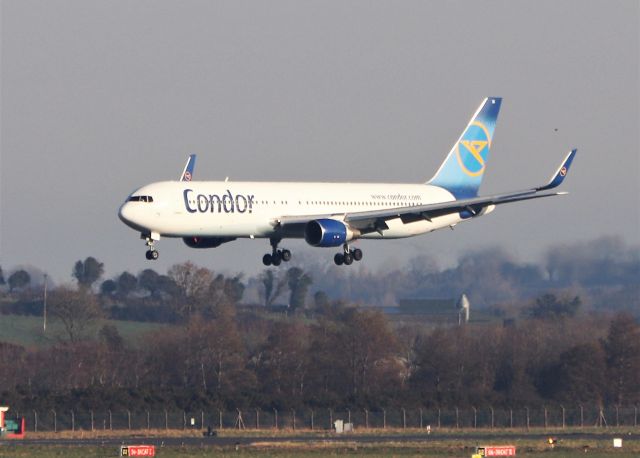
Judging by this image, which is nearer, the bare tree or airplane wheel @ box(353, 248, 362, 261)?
airplane wheel @ box(353, 248, 362, 261)

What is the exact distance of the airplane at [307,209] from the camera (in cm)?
7256

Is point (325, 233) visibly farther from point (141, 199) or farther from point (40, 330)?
point (40, 330)

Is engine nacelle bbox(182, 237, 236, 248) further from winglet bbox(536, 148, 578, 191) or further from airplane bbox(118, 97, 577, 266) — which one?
winglet bbox(536, 148, 578, 191)

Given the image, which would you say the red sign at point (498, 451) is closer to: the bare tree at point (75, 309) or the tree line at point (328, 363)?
the tree line at point (328, 363)

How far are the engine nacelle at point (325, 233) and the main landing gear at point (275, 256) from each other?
2.48 metres

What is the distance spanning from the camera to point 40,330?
387 ft

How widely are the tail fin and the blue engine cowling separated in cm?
1168

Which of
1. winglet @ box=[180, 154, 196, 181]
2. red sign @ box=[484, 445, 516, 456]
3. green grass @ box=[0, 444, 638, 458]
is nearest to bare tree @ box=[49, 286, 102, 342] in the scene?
winglet @ box=[180, 154, 196, 181]

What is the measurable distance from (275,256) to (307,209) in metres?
3.53

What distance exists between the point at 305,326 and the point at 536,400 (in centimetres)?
2419

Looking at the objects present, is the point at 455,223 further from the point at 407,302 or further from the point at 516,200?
the point at 407,302

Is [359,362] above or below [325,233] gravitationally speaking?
below

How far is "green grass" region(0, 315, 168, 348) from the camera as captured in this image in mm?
111875

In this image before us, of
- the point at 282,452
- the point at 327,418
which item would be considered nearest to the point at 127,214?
the point at 327,418
